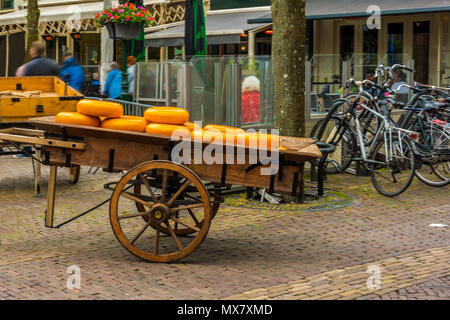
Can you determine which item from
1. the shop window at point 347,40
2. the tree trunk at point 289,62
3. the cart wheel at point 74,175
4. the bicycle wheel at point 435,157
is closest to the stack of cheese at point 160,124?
the tree trunk at point 289,62

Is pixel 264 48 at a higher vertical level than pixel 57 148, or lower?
higher

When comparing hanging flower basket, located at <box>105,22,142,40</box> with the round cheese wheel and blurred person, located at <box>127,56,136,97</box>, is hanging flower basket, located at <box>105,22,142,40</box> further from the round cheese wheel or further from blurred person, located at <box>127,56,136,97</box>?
the round cheese wheel

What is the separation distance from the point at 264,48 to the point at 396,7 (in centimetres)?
558

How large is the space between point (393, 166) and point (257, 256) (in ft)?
11.8

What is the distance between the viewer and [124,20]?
14.3 meters

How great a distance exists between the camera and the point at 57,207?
8.73 m

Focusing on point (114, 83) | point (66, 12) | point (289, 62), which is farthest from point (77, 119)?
point (66, 12)

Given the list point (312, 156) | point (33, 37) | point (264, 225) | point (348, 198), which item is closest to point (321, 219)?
point (264, 225)

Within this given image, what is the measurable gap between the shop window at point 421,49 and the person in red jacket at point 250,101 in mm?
8418

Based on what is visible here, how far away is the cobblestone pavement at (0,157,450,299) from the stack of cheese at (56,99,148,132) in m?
1.11

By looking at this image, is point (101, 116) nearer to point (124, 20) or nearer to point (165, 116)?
point (165, 116)

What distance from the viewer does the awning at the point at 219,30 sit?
18.0 meters

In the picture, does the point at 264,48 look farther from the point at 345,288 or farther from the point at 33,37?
the point at 345,288
